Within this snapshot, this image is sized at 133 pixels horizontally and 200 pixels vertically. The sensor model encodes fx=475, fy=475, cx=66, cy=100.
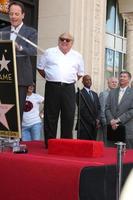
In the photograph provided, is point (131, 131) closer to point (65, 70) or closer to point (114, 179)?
point (65, 70)

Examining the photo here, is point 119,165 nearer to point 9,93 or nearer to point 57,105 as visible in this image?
point 9,93

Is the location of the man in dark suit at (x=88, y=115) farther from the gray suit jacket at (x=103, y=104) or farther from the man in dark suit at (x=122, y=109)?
the man in dark suit at (x=122, y=109)

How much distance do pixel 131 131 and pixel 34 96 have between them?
6.11 ft

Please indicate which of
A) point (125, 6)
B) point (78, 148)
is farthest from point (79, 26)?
point (78, 148)

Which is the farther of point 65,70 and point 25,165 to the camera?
point 65,70

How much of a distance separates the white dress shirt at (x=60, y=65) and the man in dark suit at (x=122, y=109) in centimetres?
144

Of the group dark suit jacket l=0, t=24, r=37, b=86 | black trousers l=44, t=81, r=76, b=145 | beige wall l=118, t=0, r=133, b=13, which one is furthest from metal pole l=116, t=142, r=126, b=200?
beige wall l=118, t=0, r=133, b=13

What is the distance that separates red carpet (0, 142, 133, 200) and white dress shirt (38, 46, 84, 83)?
1.44 meters

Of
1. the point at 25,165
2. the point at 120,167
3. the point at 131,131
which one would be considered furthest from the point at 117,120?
the point at 120,167

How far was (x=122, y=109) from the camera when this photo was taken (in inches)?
258

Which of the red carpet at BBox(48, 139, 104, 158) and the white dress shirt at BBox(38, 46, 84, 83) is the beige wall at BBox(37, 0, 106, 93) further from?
the red carpet at BBox(48, 139, 104, 158)

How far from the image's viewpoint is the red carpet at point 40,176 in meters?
3.54

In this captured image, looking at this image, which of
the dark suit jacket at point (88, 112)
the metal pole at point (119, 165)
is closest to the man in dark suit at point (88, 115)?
the dark suit jacket at point (88, 112)

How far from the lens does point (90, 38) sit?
9953 millimetres
